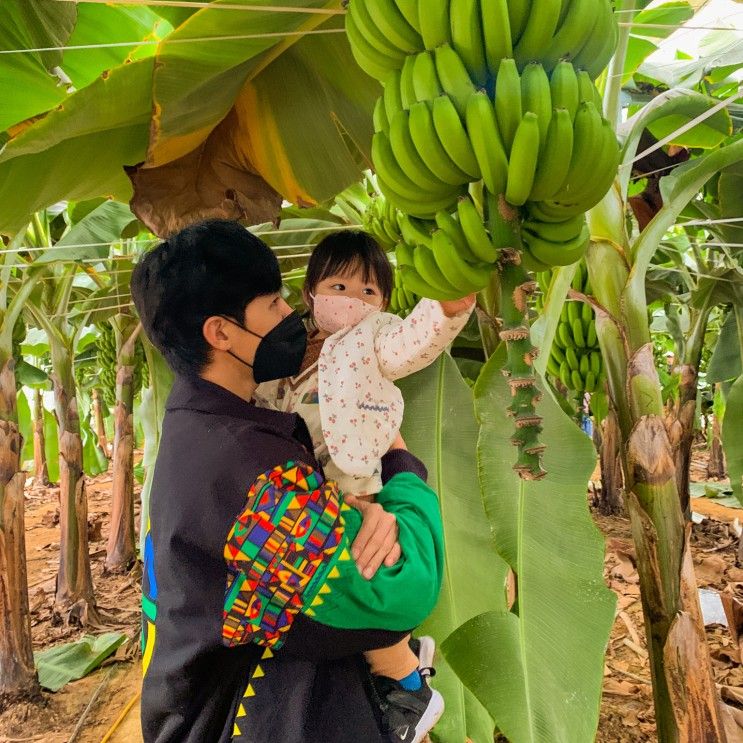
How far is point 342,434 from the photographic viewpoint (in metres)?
0.90

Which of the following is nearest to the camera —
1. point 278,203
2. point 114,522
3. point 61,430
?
point 278,203

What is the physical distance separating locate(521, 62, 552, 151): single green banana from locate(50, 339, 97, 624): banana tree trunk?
10.2ft

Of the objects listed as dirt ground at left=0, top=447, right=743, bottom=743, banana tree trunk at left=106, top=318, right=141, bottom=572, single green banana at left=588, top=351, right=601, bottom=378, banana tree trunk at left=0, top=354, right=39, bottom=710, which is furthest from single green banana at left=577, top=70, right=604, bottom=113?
banana tree trunk at left=106, top=318, right=141, bottom=572

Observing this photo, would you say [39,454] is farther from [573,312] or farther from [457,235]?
[457,235]

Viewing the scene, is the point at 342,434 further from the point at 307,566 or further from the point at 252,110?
the point at 252,110

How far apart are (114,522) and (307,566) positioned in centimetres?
395

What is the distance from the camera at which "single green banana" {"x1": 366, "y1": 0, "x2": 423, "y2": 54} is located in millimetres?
683

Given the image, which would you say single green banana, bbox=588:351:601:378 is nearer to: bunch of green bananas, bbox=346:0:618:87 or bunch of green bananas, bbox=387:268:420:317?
bunch of green bananas, bbox=387:268:420:317

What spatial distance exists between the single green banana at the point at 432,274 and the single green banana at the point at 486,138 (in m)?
0.12

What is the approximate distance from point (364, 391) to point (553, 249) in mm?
365

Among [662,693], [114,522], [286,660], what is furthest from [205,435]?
[114,522]

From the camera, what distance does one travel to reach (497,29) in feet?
2.05

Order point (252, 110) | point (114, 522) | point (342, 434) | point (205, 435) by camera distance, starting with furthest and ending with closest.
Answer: point (114, 522) < point (252, 110) < point (342, 434) < point (205, 435)

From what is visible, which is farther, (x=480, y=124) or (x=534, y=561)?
(x=534, y=561)
